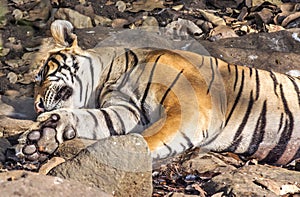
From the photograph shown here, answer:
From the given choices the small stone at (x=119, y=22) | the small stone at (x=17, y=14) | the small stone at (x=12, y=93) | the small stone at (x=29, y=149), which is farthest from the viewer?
the small stone at (x=17, y=14)

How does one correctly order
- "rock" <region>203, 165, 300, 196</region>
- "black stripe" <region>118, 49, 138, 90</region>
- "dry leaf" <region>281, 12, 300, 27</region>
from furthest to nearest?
"dry leaf" <region>281, 12, 300, 27</region> < "black stripe" <region>118, 49, 138, 90</region> < "rock" <region>203, 165, 300, 196</region>

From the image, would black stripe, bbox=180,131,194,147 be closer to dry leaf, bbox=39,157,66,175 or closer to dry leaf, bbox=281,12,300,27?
dry leaf, bbox=39,157,66,175

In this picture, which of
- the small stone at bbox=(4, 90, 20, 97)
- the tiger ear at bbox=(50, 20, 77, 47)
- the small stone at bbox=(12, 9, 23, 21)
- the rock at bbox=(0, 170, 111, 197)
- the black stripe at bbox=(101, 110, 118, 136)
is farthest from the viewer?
the small stone at bbox=(12, 9, 23, 21)

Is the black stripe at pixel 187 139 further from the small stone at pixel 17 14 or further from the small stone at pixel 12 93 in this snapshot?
the small stone at pixel 17 14

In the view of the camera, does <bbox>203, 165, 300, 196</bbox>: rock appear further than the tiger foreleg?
No

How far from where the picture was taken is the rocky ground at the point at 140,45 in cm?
237

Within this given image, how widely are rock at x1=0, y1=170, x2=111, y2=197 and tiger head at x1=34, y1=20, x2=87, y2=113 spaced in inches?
57.1

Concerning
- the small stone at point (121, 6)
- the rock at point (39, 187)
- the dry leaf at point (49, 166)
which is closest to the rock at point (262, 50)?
the small stone at point (121, 6)

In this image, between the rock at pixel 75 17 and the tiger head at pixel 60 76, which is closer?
the tiger head at pixel 60 76

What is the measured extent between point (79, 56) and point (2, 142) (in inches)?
28.4

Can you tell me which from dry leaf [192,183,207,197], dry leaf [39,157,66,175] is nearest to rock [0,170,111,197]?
dry leaf [39,157,66,175]

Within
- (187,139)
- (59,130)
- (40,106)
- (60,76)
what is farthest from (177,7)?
(59,130)

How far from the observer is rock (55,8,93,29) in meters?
5.62

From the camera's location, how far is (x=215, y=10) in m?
6.01
